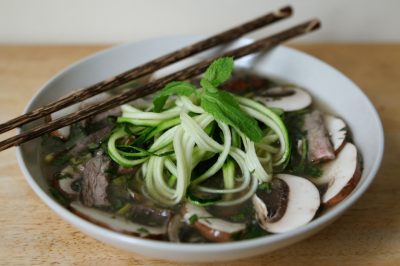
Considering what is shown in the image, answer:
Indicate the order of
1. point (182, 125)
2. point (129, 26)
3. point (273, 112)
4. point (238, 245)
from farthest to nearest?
point (129, 26) < point (273, 112) < point (182, 125) < point (238, 245)

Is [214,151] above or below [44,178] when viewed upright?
below

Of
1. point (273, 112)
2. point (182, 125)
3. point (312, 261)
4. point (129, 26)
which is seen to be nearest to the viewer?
point (312, 261)

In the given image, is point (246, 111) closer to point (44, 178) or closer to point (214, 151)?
point (214, 151)

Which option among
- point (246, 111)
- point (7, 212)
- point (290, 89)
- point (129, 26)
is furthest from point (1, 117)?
point (290, 89)

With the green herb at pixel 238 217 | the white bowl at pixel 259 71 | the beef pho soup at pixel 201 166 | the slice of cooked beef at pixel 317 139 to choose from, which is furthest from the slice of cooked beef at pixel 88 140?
the slice of cooked beef at pixel 317 139

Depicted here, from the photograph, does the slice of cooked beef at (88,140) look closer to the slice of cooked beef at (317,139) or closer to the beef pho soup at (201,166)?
the beef pho soup at (201,166)

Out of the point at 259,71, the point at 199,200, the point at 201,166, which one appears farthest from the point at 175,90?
the point at 259,71
